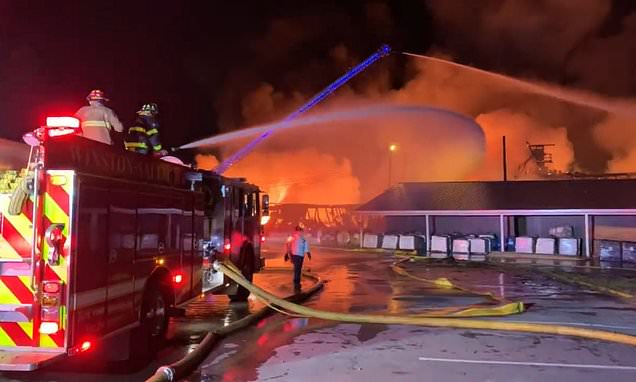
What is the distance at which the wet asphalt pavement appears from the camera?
619cm

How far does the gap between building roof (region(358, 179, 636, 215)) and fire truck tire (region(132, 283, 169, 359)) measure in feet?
76.4

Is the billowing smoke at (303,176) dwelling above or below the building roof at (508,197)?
above

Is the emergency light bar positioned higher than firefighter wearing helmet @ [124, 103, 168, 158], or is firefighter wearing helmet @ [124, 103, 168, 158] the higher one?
firefighter wearing helmet @ [124, 103, 168, 158]

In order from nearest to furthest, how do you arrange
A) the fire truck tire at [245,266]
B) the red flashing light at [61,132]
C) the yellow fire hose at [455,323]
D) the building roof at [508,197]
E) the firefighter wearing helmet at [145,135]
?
the red flashing light at [61,132], the firefighter wearing helmet at [145,135], the yellow fire hose at [455,323], the fire truck tire at [245,266], the building roof at [508,197]

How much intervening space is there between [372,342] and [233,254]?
3373 mm

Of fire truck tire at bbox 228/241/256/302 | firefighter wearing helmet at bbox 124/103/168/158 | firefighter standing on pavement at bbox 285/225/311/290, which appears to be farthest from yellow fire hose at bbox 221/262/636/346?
firefighter standing on pavement at bbox 285/225/311/290

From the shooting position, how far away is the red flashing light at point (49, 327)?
4965mm

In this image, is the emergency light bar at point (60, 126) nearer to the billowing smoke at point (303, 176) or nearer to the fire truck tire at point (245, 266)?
the fire truck tire at point (245, 266)

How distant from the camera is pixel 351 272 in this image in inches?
714

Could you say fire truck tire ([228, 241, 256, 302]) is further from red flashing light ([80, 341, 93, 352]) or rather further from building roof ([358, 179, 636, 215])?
building roof ([358, 179, 636, 215])

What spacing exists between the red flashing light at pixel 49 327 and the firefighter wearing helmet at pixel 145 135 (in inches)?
123

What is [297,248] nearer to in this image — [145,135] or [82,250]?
[145,135]

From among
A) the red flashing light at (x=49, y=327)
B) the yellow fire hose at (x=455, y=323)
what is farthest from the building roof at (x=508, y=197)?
the red flashing light at (x=49, y=327)

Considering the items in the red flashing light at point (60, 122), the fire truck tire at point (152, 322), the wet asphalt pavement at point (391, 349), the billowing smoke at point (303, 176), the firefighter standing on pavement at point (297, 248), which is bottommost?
the wet asphalt pavement at point (391, 349)
